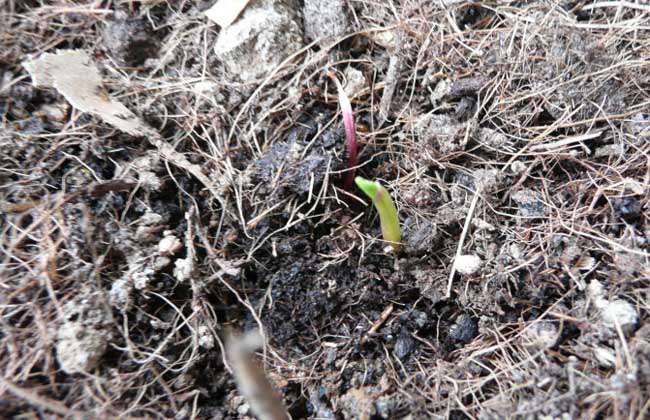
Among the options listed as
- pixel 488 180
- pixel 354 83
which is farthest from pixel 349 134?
pixel 488 180

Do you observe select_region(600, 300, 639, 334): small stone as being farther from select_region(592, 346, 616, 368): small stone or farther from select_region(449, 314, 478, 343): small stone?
select_region(449, 314, 478, 343): small stone

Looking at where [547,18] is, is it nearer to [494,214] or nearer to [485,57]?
[485,57]

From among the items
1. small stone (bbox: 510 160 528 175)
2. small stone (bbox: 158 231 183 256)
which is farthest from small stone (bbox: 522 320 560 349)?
→ small stone (bbox: 158 231 183 256)

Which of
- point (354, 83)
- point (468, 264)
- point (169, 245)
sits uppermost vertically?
point (354, 83)

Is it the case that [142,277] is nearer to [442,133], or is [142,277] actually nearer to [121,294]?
[121,294]

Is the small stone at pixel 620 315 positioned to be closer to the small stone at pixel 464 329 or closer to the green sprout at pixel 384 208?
the small stone at pixel 464 329

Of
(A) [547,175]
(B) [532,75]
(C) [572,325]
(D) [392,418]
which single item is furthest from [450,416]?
(B) [532,75]

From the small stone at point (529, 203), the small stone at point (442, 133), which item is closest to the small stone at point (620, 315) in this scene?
the small stone at point (529, 203)

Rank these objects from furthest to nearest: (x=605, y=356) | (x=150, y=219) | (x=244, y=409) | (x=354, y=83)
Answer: (x=354, y=83), (x=150, y=219), (x=244, y=409), (x=605, y=356)
